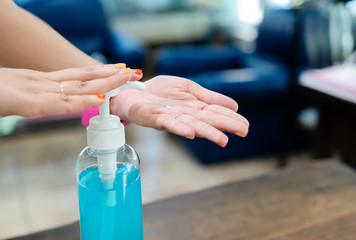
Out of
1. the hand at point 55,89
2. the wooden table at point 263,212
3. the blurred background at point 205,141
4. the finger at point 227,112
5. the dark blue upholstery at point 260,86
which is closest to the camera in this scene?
the hand at point 55,89

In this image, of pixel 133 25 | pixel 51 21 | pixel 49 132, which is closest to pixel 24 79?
pixel 49 132

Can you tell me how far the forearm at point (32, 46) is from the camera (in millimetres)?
837

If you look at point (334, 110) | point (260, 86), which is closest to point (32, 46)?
point (334, 110)

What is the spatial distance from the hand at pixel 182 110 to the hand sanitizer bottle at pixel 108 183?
0.07 m

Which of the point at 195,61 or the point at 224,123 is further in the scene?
the point at 195,61

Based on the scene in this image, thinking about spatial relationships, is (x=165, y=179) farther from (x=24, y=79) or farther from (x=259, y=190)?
(x=24, y=79)

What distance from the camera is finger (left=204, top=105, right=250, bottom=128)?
62 cm

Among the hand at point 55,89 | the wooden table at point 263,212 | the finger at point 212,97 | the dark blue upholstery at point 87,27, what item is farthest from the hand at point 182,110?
the dark blue upholstery at point 87,27

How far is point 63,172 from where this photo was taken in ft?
8.08

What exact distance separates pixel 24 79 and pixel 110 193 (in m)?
0.21

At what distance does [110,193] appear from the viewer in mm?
606

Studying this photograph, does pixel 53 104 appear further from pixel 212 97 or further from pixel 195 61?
pixel 195 61

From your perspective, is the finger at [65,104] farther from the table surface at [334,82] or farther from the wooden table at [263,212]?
the table surface at [334,82]

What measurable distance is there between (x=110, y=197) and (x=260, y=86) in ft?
6.57
